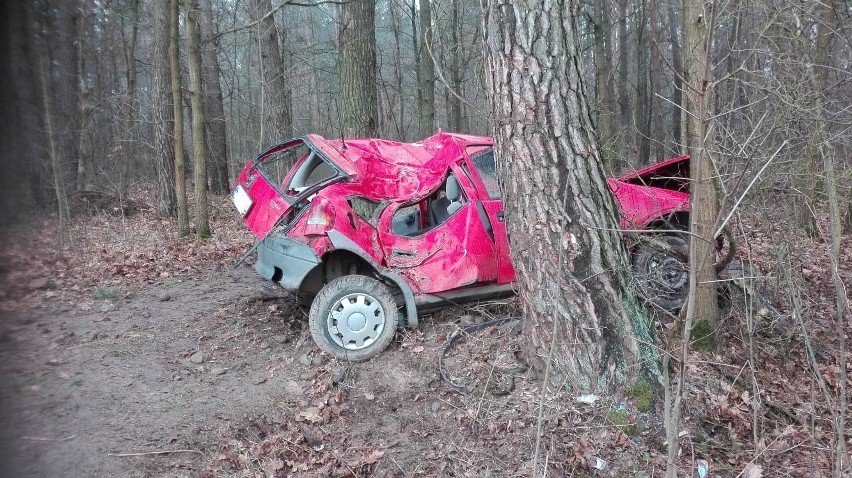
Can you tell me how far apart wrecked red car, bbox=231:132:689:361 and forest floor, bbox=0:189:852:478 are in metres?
0.29

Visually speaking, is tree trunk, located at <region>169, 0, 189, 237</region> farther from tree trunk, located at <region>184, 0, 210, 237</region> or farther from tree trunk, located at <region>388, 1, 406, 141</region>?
tree trunk, located at <region>388, 1, 406, 141</region>

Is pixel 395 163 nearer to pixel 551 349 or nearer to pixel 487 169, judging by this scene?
pixel 487 169

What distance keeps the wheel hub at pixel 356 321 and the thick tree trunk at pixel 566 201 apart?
1.61 meters

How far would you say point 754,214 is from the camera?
4.88 metres

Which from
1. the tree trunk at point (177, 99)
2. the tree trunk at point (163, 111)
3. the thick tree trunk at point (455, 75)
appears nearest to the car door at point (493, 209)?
the tree trunk at point (177, 99)

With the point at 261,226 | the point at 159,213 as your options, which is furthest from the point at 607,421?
the point at 159,213

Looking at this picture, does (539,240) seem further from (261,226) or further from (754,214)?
(261,226)

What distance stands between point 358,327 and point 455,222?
131 cm

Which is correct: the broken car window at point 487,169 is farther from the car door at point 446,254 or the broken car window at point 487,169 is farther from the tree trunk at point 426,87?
Result: the tree trunk at point 426,87

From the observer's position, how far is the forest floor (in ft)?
12.1

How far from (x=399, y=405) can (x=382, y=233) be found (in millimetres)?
1704

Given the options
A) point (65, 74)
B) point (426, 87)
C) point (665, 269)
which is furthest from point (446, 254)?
point (426, 87)

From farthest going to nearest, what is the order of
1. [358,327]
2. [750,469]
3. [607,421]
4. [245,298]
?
1. [245,298]
2. [358,327]
3. [607,421]
4. [750,469]

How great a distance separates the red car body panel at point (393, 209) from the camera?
525 centimetres
